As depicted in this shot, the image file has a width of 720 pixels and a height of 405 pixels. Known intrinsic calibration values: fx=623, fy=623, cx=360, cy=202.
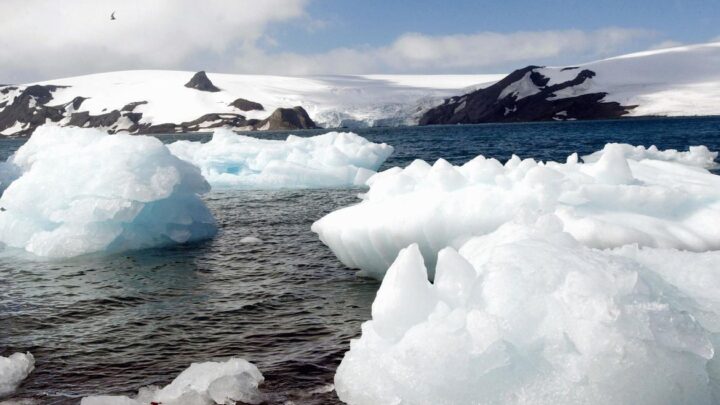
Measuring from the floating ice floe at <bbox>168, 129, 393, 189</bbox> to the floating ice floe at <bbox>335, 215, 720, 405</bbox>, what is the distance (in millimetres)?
19915

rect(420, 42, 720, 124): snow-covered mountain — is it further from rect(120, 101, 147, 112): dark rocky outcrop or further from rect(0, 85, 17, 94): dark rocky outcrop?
rect(0, 85, 17, 94): dark rocky outcrop

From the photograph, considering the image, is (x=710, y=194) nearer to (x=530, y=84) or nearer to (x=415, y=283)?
(x=415, y=283)

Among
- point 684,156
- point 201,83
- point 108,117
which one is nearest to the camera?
point 684,156

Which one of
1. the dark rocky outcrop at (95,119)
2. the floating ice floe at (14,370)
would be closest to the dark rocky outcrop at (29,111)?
the dark rocky outcrop at (95,119)

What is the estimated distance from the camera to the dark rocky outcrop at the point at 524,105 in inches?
4840

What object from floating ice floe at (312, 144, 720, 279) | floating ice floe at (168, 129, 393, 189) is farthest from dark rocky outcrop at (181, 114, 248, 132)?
floating ice floe at (312, 144, 720, 279)

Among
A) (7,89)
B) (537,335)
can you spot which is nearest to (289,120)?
(7,89)

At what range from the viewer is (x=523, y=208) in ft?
25.1

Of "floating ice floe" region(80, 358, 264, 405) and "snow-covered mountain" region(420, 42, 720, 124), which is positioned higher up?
"snow-covered mountain" region(420, 42, 720, 124)

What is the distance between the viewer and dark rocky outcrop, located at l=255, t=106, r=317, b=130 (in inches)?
5054

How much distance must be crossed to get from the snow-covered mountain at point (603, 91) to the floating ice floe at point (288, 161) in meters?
98.8

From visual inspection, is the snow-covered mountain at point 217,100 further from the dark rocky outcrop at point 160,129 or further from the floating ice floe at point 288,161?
the floating ice floe at point 288,161

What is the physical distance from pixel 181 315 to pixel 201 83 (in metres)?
158

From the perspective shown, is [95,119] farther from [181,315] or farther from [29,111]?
[181,315]
